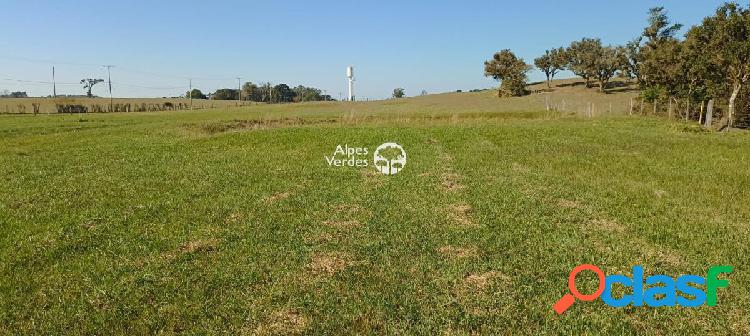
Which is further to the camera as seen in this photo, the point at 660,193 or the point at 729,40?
the point at 729,40

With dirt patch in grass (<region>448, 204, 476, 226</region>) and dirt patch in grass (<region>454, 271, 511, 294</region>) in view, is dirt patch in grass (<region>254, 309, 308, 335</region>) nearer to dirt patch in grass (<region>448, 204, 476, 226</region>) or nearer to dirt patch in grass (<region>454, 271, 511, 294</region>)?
dirt patch in grass (<region>454, 271, 511, 294</region>)

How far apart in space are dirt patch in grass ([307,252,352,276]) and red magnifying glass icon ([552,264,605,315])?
3121 mm

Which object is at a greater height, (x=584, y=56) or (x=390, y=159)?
(x=584, y=56)

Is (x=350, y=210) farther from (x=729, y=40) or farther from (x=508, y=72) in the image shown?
(x=508, y=72)

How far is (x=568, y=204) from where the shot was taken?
34.4ft

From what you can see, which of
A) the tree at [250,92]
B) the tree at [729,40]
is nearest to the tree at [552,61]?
the tree at [729,40]

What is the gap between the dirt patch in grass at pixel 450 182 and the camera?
12.5 metres

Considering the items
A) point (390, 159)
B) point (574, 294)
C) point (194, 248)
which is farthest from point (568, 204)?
point (390, 159)

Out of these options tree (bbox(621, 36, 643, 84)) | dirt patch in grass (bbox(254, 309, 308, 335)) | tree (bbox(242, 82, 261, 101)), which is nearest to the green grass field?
dirt patch in grass (bbox(254, 309, 308, 335))

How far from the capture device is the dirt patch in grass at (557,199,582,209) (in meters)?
10.3

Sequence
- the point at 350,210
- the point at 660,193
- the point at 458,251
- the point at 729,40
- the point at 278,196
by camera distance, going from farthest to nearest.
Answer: the point at 729,40
the point at 278,196
the point at 660,193
the point at 350,210
the point at 458,251

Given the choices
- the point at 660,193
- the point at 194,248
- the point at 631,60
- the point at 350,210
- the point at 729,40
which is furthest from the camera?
the point at 631,60

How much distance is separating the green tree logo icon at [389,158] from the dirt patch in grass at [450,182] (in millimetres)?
2010

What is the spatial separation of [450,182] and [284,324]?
28.3 ft
